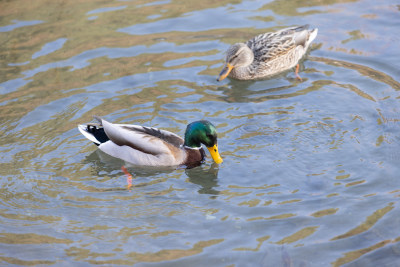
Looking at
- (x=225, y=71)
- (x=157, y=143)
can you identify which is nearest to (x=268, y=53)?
(x=225, y=71)

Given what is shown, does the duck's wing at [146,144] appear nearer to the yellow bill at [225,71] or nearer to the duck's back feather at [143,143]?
the duck's back feather at [143,143]

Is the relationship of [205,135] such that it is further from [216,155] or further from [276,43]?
[276,43]

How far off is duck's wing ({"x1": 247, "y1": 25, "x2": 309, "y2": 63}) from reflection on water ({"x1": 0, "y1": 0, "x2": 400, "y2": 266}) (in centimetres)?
41

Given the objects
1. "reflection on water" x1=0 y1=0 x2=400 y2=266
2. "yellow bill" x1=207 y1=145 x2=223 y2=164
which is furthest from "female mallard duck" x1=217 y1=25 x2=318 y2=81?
"yellow bill" x1=207 y1=145 x2=223 y2=164

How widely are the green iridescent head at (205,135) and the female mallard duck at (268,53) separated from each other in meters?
2.48

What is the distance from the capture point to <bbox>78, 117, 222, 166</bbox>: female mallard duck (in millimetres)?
7781

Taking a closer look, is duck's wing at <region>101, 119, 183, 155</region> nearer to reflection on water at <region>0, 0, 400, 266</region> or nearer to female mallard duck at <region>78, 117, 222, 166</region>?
female mallard duck at <region>78, 117, 222, 166</region>

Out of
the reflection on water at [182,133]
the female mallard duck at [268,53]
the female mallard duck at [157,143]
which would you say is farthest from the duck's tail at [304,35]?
the female mallard duck at [157,143]

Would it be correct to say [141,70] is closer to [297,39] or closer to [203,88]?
[203,88]

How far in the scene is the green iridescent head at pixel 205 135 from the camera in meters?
7.69

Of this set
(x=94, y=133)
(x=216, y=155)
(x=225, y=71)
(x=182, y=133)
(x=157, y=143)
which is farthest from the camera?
(x=225, y=71)

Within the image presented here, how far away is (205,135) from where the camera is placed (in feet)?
25.4

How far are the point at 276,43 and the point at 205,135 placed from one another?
3.74 m

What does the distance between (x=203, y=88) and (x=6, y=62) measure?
383 centimetres
